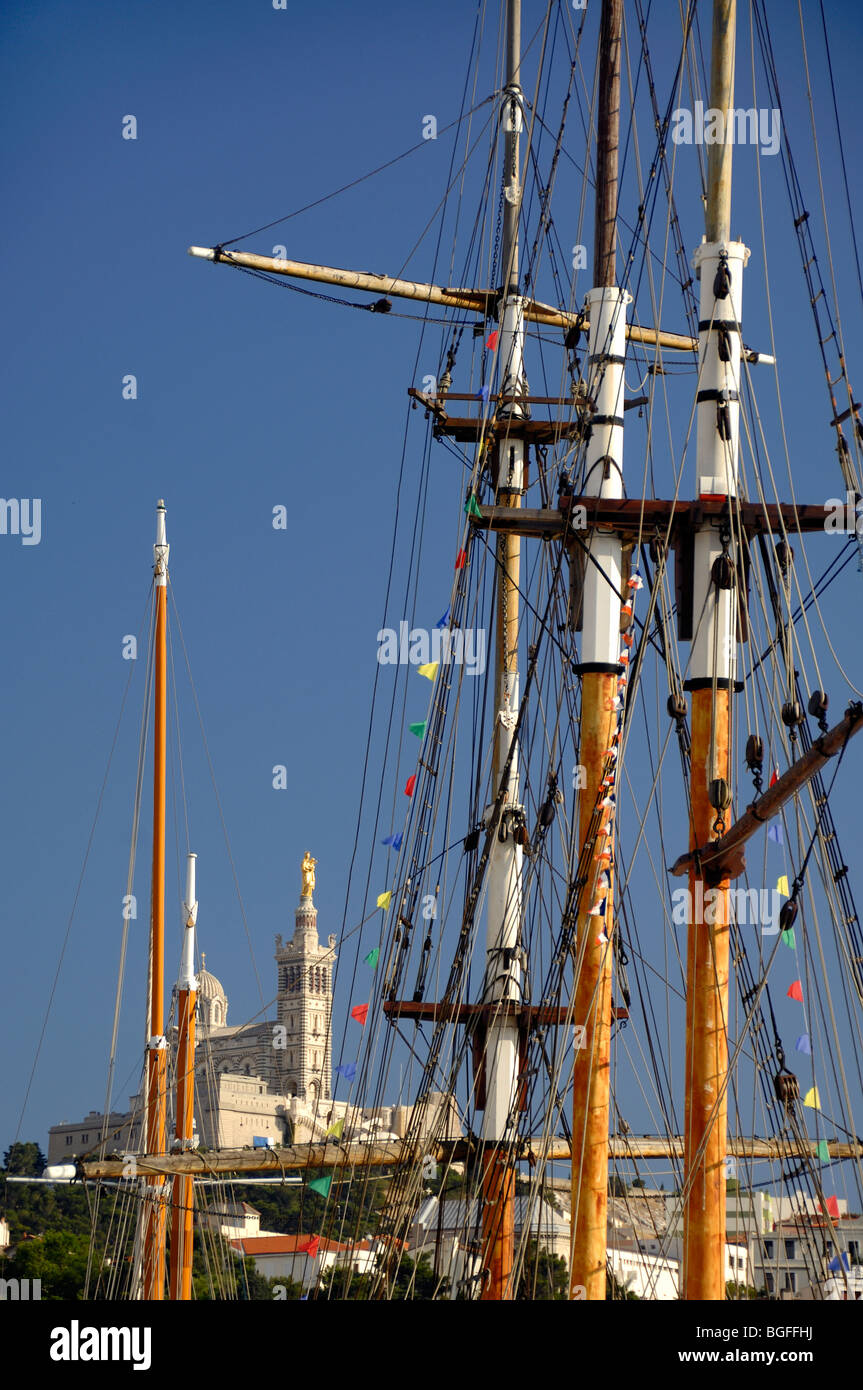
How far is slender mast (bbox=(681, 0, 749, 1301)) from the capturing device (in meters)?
15.9

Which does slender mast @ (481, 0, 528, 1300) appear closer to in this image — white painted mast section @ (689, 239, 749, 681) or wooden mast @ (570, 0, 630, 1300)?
wooden mast @ (570, 0, 630, 1300)

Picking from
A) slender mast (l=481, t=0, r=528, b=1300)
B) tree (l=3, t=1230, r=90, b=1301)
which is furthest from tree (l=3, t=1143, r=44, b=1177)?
slender mast (l=481, t=0, r=528, b=1300)

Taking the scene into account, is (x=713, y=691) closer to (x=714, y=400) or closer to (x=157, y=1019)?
(x=714, y=400)

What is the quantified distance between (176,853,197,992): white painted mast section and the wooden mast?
67.6ft

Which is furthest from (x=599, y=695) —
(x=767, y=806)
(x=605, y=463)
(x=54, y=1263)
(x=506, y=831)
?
(x=54, y=1263)

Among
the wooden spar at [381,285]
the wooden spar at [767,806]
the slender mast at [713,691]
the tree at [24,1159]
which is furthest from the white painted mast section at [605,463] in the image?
the tree at [24,1159]

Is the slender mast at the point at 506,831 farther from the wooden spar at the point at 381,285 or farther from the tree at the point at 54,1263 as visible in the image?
the tree at the point at 54,1263

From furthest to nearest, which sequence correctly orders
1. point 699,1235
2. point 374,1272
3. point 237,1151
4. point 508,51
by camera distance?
point 237,1151 → point 508,51 → point 374,1272 → point 699,1235

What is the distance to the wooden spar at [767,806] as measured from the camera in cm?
1440

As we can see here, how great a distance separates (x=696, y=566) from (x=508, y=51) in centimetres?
1792

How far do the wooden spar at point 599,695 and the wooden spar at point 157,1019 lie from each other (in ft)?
59.9

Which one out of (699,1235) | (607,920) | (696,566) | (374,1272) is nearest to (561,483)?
(696,566)
